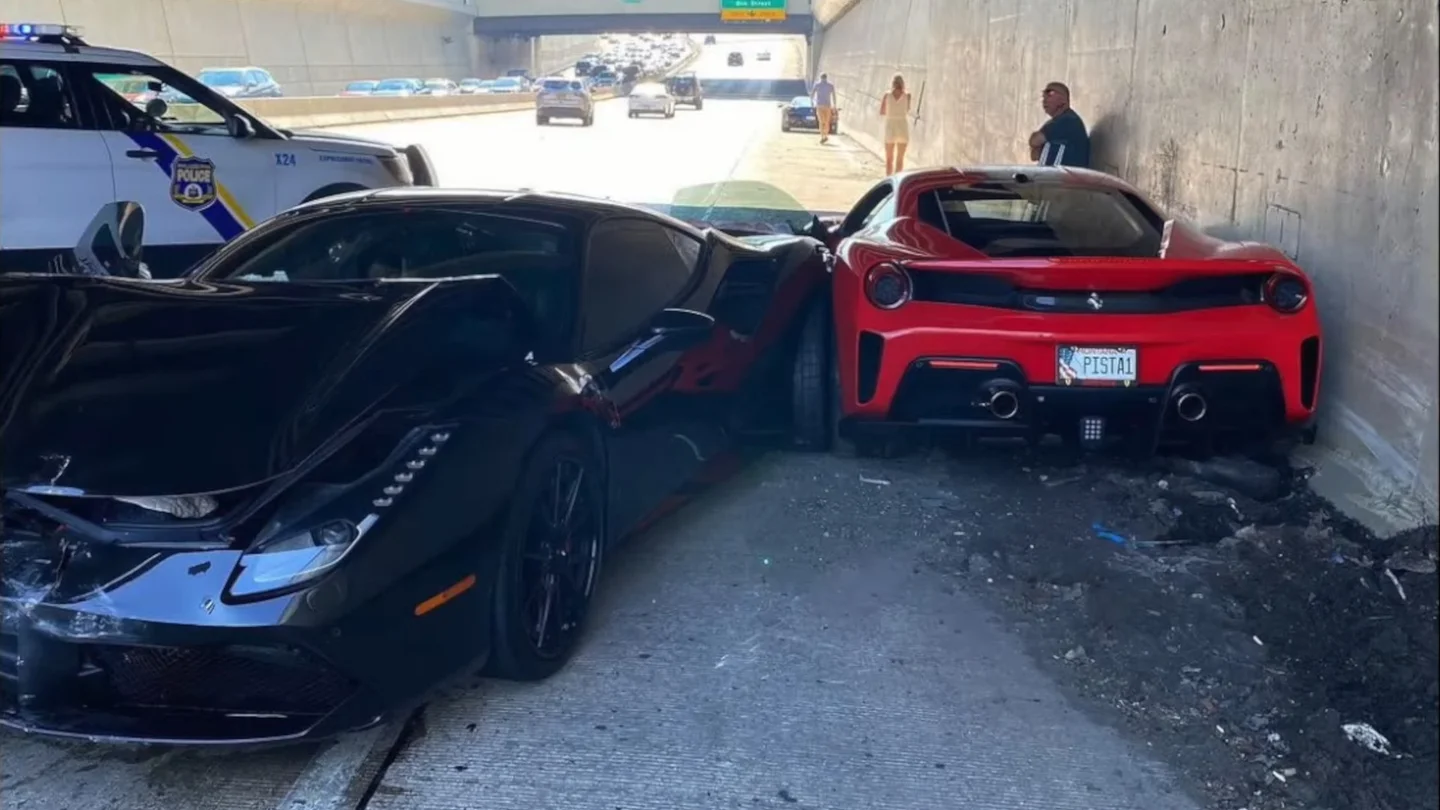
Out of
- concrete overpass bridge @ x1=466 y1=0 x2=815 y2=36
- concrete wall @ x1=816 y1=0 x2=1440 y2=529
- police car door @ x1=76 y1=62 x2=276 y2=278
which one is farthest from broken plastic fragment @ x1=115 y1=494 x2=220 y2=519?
concrete overpass bridge @ x1=466 y1=0 x2=815 y2=36

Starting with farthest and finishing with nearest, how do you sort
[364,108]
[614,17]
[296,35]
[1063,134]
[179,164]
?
1. [614,17]
2. [296,35]
3. [364,108]
4. [1063,134]
5. [179,164]

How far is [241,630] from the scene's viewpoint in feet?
8.87

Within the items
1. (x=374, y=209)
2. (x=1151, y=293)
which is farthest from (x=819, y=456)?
(x=374, y=209)

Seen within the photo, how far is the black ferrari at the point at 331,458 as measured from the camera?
2.77m

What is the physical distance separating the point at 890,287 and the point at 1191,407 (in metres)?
1.29

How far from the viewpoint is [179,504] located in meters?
2.83

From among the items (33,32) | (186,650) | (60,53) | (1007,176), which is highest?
(33,32)

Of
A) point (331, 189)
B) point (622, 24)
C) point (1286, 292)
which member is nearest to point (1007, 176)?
point (1286, 292)

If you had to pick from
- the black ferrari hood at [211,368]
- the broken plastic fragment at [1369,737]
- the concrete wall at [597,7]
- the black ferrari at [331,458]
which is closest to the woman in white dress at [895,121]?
the black ferrari at [331,458]

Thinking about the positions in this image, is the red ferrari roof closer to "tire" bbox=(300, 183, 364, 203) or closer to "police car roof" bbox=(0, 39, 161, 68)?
"tire" bbox=(300, 183, 364, 203)

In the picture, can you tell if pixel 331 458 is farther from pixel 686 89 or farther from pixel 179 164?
pixel 686 89

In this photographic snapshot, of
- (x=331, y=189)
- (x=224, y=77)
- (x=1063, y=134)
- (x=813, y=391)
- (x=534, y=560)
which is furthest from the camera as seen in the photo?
(x=224, y=77)

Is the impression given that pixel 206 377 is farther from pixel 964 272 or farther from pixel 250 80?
pixel 250 80

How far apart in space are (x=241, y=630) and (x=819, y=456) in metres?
3.54
